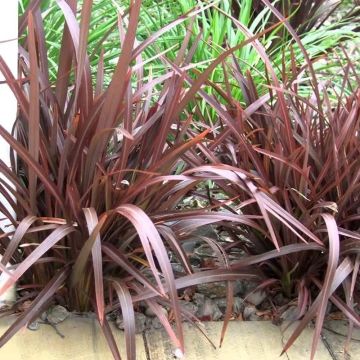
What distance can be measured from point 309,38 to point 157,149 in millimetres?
2252

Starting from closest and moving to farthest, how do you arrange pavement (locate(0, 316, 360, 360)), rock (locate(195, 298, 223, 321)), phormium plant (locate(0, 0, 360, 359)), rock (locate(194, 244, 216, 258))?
phormium plant (locate(0, 0, 360, 359)) < pavement (locate(0, 316, 360, 360)) < rock (locate(195, 298, 223, 321)) < rock (locate(194, 244, 216, 258))

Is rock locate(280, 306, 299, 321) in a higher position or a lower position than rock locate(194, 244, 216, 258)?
lower

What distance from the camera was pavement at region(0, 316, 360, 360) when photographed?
1950 mm

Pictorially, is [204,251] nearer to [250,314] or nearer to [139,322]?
[250,314]

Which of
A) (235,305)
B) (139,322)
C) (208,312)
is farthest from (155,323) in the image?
(235,305)

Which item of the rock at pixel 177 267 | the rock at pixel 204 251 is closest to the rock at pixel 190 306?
the rock at pixel 177 267

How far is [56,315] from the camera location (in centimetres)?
203

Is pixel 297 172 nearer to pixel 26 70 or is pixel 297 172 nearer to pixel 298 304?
pixel 298 304

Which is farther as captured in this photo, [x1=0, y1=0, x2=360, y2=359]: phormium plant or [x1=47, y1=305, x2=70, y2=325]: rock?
[x1=47, y1=305, x2=70, y2=325]: rock

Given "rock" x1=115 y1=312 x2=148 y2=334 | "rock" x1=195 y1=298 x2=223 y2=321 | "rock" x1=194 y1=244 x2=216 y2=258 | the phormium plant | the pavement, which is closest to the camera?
the phormium plant

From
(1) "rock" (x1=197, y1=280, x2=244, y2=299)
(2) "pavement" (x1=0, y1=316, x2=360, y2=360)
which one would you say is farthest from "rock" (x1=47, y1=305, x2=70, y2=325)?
(1) "rock" (x1=197, y1=280, x2=244, y2=299)

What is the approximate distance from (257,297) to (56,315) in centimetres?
75

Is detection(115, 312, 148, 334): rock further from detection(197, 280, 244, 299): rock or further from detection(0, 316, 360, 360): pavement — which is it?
detection(197, 280, 244, 299): rock

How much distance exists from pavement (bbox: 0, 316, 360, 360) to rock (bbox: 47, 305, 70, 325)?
18 mm
